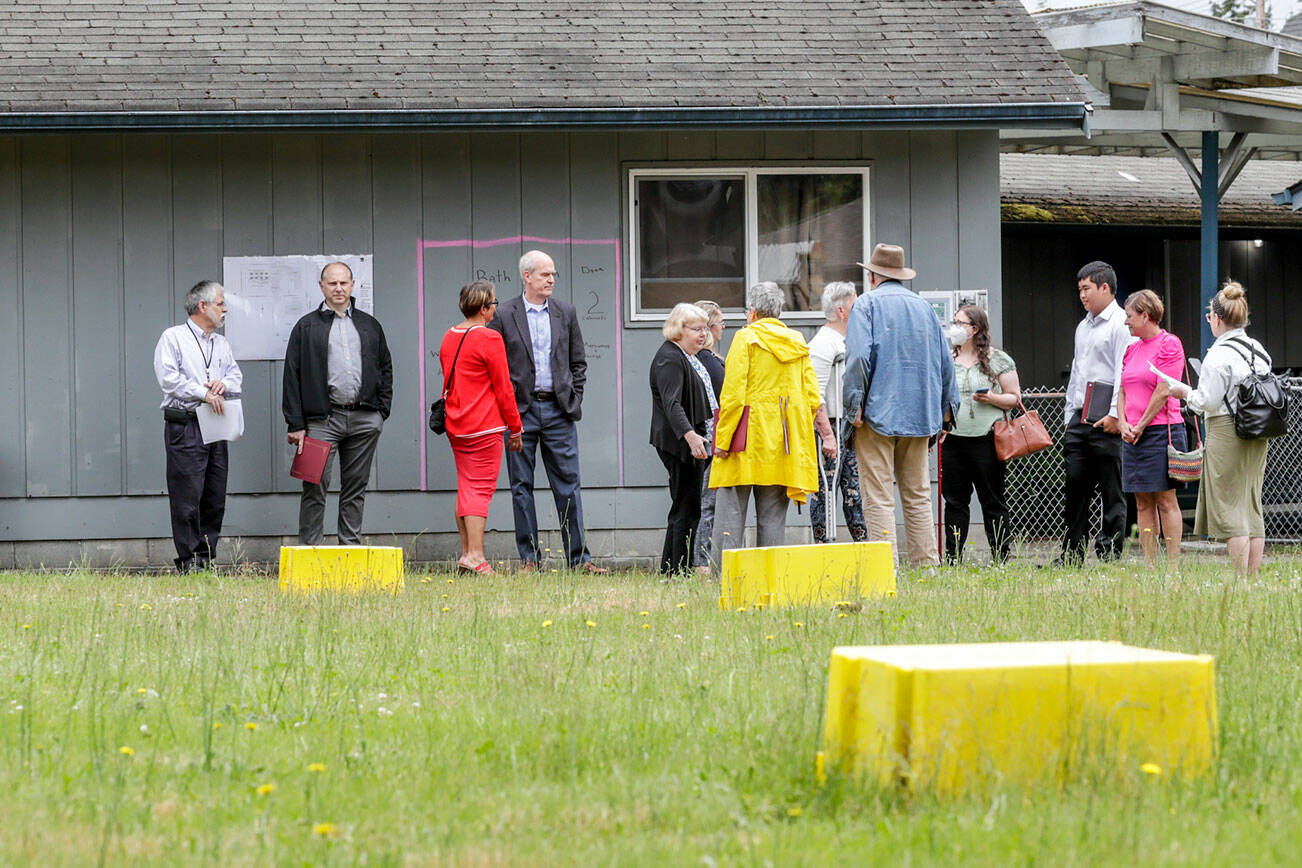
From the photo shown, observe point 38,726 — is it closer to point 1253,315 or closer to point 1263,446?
point 1263,446

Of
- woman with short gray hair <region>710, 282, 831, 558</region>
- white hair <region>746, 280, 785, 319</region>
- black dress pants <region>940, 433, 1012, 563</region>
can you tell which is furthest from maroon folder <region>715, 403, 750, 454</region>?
black dress pants <region>940, 433, 1012, 563</region>

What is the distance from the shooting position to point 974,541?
37.3ft

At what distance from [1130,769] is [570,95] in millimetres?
8098

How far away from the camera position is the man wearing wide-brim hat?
356 inches

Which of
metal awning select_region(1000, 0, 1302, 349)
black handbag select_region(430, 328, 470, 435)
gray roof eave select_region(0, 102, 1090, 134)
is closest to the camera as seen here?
black handbag select_region(430, 328, 470, 435)

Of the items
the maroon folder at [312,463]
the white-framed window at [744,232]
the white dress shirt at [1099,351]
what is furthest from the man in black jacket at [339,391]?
the white dress shirt at [1099,351]

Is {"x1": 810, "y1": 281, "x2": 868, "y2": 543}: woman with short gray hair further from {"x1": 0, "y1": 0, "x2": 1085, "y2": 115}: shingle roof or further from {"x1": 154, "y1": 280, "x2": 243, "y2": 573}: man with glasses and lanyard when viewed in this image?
{"x1": 154, "y1": 280, "x2": 243, "y2": 573}: man with glasses and lanyard

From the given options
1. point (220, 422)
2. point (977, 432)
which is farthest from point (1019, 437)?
point (220, 422)

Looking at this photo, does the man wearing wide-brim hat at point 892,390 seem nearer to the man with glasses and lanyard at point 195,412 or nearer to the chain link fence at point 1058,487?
the chain link fence at point 1058,487


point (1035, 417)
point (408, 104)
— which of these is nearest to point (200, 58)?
point (408, 104)

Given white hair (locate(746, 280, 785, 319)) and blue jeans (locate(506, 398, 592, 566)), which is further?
blue jeans (locate(506, 398, 592, 566))

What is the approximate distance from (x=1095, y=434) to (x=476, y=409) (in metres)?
4.12

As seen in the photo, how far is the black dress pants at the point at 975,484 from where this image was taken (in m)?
10.3

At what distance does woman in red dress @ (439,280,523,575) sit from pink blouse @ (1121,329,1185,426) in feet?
12.7
